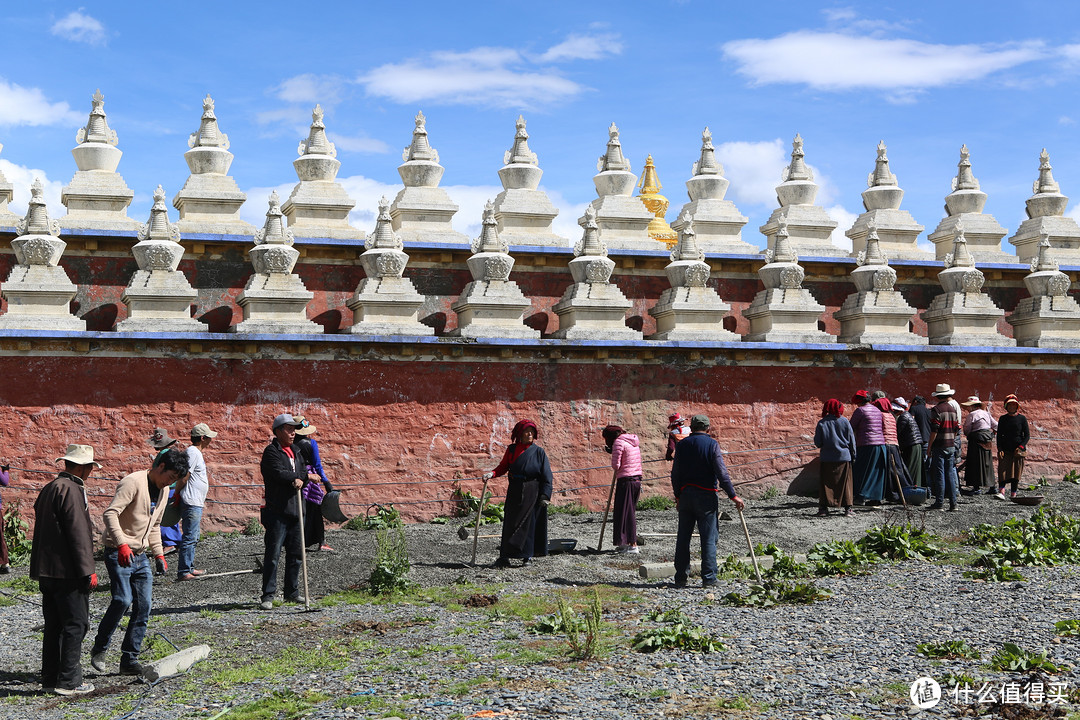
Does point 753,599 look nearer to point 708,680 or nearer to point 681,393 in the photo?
point 708,680

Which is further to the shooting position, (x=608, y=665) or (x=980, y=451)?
(x=980, y=451)

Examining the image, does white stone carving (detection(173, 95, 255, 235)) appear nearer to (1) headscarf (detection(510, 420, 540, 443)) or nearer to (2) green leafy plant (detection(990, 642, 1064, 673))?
(1) headscarf (detection(510, 420, 540, 443))

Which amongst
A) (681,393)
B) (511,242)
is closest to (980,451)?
(681,393)

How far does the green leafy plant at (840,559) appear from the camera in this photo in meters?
12.1

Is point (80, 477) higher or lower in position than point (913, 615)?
higher

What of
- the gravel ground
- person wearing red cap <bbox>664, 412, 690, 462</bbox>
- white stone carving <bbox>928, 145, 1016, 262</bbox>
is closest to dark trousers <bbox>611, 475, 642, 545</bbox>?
the gravel ground

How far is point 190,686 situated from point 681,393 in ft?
35.1

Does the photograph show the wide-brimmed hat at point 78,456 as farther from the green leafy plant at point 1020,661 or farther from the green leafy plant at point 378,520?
the green leafy plant at point 378,520

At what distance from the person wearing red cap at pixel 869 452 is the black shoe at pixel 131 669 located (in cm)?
1140

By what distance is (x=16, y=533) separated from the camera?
14.5 metres

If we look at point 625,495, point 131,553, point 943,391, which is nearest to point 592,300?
point 625,495

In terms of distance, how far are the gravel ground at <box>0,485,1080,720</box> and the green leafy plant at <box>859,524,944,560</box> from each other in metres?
0.28

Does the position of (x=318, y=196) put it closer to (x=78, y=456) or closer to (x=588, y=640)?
(x=78, y=456)

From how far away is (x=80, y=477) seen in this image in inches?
339
